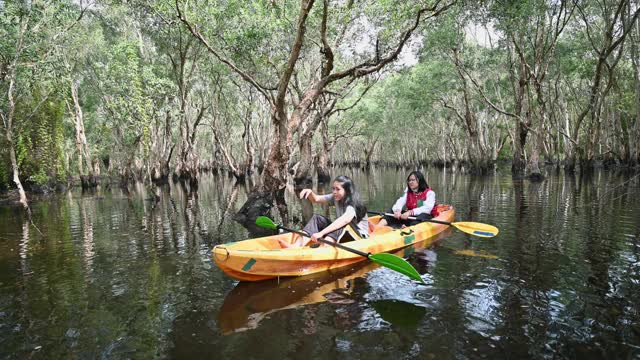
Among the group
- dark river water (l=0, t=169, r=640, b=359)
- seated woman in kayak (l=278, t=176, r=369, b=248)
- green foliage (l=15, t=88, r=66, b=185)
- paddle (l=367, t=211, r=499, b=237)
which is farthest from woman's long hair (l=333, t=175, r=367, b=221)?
green foliage (l=15, t=88, r=66, b=185)

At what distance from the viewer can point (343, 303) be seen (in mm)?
Answer: 4480

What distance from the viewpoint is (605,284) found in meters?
4.70

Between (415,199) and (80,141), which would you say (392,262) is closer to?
(415,199)

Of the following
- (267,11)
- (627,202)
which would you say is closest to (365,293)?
(627,202)

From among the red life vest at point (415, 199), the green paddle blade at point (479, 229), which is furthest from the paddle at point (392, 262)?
the red life vest at point (415, 199)

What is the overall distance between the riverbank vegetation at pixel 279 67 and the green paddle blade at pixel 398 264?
240 inches

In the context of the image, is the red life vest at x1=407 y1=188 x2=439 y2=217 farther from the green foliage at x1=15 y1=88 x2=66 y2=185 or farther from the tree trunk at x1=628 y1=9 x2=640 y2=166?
the green foliage at x1=15 y1=88 x2=66 y2=185

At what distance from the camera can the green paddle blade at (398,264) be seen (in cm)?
473

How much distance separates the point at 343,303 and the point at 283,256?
0.94 metres

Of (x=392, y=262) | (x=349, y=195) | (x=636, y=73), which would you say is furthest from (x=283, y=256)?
(x=636, y=73)

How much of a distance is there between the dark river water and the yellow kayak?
0.58 ft

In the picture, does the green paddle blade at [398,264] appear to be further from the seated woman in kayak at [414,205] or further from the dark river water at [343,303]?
the seated woman in kayak at [414,205]

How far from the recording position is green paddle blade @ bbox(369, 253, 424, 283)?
15.5 ft

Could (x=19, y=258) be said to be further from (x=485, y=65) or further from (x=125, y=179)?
(x=485, y=65)
